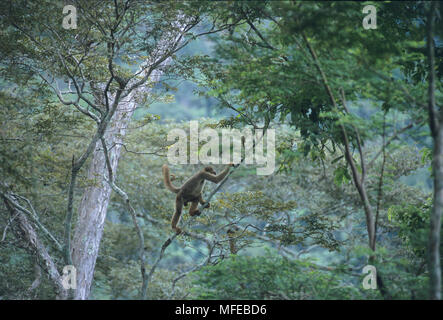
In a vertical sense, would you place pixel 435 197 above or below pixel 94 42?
below

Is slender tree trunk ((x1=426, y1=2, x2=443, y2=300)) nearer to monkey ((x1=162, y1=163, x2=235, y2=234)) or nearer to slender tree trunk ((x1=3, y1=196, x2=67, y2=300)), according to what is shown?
monkey ((x1=162, y1=163, x2=235, y2=234))

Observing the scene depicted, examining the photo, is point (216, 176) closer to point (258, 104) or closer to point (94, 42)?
point (258, 104)

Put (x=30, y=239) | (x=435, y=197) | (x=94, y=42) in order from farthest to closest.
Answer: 1. (x=30, y=239)
2. (x=94, y=42)
3. (x=435, y=197)

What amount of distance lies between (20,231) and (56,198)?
3.67 m

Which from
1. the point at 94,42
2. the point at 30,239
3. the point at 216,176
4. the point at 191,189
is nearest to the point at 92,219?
the point at 30,239

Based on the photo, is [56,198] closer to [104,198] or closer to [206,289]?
[104,198]

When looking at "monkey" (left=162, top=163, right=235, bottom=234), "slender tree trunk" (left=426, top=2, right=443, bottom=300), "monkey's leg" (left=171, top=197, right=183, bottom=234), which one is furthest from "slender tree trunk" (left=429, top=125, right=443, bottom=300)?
"monkey's leg" (left=171, top=197, right=183, bottom=234)

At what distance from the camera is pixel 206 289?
5602mm

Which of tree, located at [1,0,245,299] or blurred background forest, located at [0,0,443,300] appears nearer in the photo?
blurred background forest, located at [0,0,443,300]

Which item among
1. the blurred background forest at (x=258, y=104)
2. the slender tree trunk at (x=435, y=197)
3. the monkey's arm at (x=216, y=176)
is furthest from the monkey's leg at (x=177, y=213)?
the slender tree trunk at (x=435, y=197)

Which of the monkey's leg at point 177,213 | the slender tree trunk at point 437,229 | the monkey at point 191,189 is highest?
the monkey at point 191,189

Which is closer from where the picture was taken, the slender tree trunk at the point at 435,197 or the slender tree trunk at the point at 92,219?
the slender tree trunk at the point at 435,197

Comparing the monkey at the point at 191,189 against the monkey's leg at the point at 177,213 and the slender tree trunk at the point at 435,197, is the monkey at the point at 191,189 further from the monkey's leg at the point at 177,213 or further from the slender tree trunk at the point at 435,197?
the slender tree trunk at the point at 435,197
